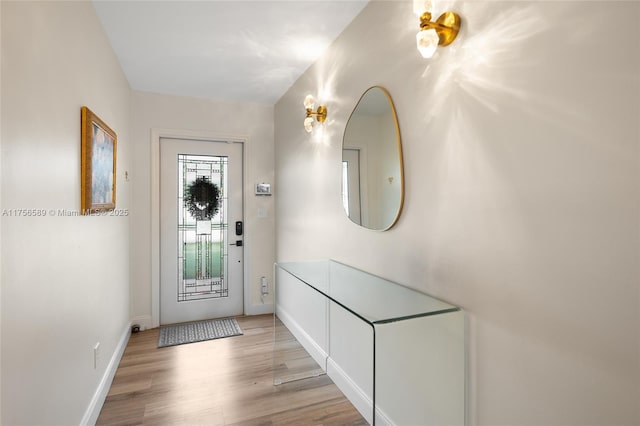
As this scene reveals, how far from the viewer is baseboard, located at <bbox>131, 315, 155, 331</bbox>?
3.49 m

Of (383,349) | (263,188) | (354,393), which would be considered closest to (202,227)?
(263,188)

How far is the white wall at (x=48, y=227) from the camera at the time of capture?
1.07 metres

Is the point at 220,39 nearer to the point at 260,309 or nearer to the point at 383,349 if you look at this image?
the point at 383,349

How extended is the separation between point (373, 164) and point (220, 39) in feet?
4.87

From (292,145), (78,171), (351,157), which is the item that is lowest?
(78,171)

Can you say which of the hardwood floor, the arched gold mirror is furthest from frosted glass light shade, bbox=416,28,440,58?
the hardwood floor

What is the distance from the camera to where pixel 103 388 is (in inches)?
85.7

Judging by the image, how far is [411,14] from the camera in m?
1.66

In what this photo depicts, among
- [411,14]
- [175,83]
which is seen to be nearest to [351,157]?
[411,14]

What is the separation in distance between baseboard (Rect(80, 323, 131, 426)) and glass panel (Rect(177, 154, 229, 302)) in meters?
0.91

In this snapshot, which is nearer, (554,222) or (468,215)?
(554,222)

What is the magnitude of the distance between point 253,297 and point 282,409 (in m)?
1.92

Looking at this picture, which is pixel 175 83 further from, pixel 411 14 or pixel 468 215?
pixel 468 215

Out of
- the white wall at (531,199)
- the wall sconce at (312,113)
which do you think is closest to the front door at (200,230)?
the wall sconce at (312,113)
